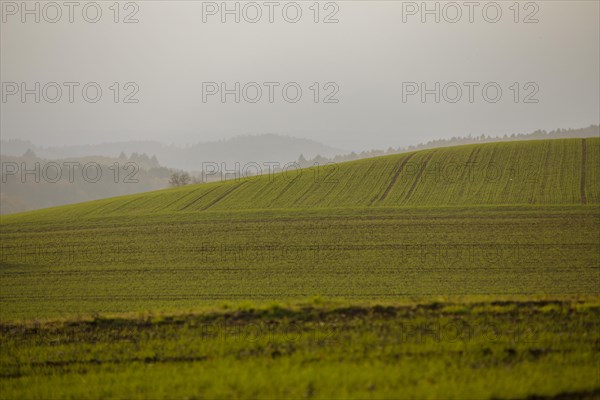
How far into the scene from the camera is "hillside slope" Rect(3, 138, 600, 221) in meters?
48.6

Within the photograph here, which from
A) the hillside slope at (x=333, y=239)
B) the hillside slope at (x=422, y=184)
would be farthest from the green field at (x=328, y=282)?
the hillside slope at (x=422, y=184)

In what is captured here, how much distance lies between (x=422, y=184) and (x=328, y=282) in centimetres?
2802

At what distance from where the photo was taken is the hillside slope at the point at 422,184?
159 feet

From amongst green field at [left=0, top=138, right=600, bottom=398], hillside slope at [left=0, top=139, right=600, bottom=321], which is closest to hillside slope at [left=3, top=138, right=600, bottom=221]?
hillside slope at [left=0, top=139, right=600, bottom=321]

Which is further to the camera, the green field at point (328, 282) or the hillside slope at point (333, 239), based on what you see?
the hillside slope at point (333, 239)

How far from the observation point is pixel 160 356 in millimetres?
12180

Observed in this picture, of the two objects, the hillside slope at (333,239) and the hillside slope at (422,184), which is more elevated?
the hillside slope at (422,184)

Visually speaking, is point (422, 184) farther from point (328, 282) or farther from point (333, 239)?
point (328, 282)

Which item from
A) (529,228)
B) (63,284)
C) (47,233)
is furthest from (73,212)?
(529,228)

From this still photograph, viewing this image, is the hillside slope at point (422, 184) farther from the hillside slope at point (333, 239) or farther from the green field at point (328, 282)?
the green field at point (328, 282)

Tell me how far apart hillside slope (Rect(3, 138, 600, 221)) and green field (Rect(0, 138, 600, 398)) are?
0.34 metres

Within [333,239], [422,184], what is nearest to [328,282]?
[333,239]

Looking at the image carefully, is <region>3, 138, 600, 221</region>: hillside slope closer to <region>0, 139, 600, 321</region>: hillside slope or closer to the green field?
<region>0, 139, 600, 321</region>: hillside slope

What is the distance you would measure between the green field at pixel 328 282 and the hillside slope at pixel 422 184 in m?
0.34
